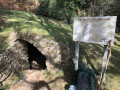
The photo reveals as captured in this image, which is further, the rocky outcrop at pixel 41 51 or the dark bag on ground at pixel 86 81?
the rocky outcrop at pixel 41 51

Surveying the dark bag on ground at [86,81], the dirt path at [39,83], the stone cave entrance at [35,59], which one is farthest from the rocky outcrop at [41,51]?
the dark bag on ground at [86,81]

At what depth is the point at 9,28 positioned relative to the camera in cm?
561

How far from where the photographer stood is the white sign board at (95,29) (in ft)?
9.91

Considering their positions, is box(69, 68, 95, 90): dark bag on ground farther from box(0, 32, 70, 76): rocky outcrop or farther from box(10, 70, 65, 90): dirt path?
box(0, 32, 70, 76): rocky outcrop

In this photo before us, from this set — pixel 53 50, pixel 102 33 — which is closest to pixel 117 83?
pixel 102 33

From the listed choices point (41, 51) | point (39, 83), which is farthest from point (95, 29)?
point (39, 83)

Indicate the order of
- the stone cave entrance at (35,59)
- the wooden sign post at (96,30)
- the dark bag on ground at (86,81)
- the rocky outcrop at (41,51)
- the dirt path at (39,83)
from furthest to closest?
1. the stone cave entrance at (35,59)
2. the rocky outcrop at (41,51)
3. the dirt path at (39,83)
4. the dark bag on ground at (86,81)
5. the wooden sign post at (96,30)

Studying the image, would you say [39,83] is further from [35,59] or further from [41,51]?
[35,59]

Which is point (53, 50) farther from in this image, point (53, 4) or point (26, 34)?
point (53, 4)

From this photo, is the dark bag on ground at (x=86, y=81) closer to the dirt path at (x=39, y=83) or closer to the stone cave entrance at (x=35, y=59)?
the dirt path at (x=39, y=83)

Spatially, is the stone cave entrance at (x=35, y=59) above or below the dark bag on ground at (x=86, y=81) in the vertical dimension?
below

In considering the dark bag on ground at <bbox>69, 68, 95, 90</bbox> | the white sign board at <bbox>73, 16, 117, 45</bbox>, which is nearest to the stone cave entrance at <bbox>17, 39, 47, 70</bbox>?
the dark bag on ground at <bbox>69, 68, 95, 90</bbox>

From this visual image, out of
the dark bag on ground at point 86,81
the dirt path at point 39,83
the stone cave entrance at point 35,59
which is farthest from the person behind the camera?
the stone cave entrance at point 35,59

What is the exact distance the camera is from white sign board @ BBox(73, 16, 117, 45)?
3.02 meters
